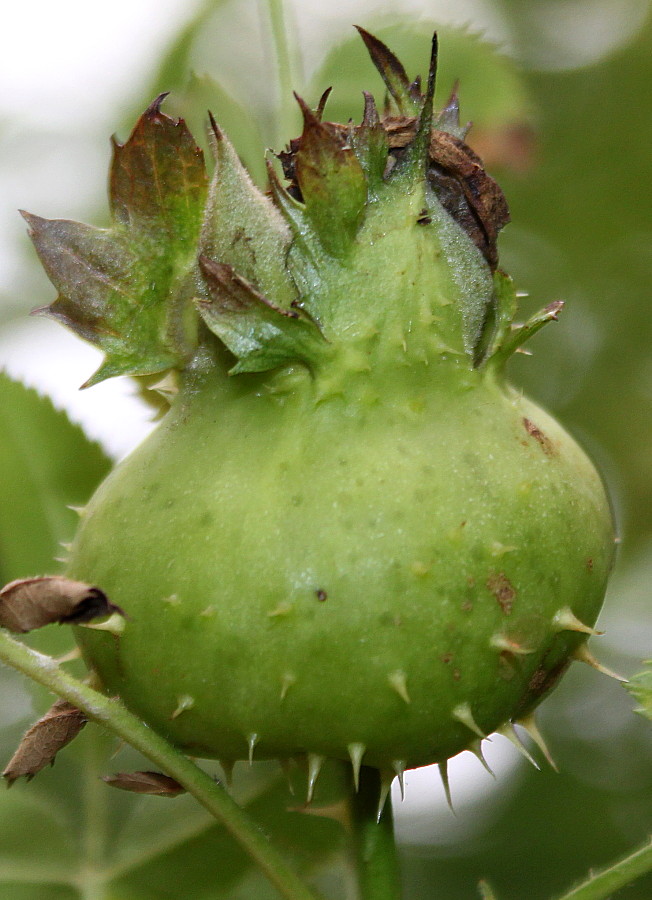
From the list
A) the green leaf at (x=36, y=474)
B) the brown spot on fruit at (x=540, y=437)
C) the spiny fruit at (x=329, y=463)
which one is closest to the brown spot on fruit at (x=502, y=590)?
the spiny fruit at (x=329, y=463)

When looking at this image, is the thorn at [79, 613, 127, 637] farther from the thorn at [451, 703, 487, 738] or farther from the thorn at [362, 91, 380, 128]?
the thorn at [362, 91, 380, 128]

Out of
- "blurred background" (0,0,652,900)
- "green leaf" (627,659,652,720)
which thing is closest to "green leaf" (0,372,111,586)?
"blurred background" (0,0,652,900)

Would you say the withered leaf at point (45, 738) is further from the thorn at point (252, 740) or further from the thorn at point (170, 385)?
the thorn at point (170, 385)

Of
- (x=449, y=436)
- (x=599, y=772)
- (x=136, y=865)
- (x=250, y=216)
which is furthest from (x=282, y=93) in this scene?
(x=599, y=772)

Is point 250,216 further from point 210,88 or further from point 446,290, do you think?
point 210,88

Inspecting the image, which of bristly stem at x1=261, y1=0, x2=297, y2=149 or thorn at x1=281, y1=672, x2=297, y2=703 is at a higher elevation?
bristly stem at x1=261, y1=0, x2=297, y2=149
